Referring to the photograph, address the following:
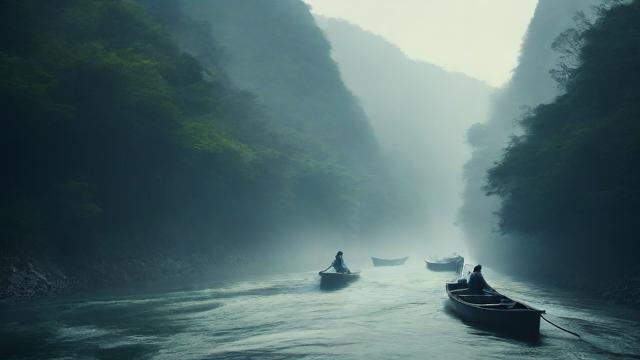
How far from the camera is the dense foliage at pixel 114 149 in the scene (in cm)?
2617

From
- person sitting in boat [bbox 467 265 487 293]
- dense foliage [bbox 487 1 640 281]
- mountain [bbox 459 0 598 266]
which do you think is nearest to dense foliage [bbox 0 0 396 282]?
person sitting in boat [bbox 467 265 487 293]

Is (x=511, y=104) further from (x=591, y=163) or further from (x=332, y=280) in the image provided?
(x=332, y=280)

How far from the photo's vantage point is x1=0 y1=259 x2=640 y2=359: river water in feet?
46.1

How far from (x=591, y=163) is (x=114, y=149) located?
2788 centimetres

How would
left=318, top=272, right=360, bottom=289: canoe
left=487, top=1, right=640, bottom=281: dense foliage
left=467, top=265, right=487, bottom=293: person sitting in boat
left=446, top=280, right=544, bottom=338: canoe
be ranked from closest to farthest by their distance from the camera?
left=446, top=280, right=544, bottom=338: canoe → left=467, top=265, right=487, bottom=293: person sitting in boat → left=487, top=1, right=640, bottom=281: dense foliage → left=318, top=272, right=360, bottom=289: canoe

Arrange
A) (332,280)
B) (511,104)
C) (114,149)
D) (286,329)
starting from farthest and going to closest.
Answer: (511,104)
(114,149)
(332,280)
(286,329)

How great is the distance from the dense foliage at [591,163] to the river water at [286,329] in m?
6.03

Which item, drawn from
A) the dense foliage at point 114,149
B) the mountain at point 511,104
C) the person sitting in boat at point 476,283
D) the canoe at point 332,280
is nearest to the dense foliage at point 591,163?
the person sitting in boat at point 476,283

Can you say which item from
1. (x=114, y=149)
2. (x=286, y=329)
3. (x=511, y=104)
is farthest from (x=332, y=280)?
(x=511, y=104)

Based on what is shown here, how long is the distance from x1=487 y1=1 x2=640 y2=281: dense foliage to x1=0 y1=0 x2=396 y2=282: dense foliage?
2284 centimetres

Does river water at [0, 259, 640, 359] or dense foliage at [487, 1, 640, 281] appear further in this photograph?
dense foliage at [487, 1, 640, 281]

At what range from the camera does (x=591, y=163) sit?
1111 inches

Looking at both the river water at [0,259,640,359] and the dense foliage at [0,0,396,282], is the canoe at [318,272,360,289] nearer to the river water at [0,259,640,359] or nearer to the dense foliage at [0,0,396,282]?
the river water at [0,259,640,359]

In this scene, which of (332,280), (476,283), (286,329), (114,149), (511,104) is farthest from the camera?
(511,104)
